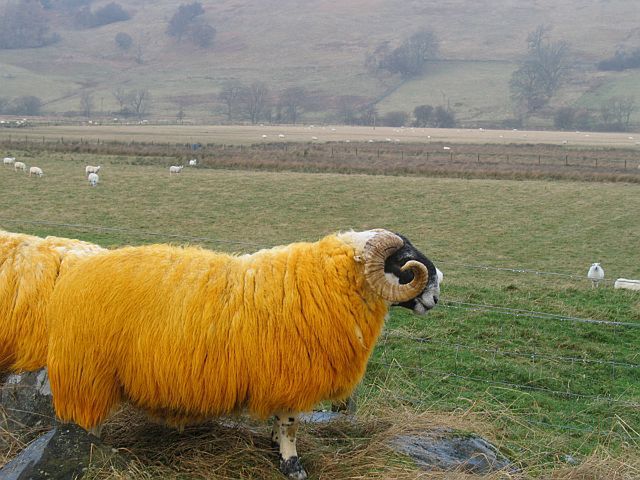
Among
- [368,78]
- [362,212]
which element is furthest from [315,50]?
[362,212]

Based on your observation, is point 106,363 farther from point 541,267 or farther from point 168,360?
point 541,267

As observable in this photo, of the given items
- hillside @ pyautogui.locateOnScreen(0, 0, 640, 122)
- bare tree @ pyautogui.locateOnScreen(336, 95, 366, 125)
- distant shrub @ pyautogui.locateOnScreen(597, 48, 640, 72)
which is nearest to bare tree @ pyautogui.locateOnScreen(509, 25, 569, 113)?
hillside @ pyautogui.locateOnScreen(0, 0, 640, 122)

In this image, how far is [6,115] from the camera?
5148 inches

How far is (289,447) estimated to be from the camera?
6.28 m

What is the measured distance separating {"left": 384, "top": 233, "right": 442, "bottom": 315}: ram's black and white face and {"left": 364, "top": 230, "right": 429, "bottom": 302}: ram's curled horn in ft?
0.37

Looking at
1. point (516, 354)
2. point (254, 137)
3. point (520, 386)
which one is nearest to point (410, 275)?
point (520, 386)

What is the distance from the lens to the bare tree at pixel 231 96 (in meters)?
140

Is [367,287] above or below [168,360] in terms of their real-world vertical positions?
above

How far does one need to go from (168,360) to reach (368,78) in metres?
171

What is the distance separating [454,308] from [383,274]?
7.15 m

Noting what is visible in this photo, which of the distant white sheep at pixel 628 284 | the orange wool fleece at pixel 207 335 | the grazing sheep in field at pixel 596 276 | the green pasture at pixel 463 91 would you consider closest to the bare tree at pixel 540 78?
the green pasture at pixel 463 91

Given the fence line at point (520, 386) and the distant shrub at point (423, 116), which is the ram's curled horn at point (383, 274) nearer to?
the fence line at point (520, 386)

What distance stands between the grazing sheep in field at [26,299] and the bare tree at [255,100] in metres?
130

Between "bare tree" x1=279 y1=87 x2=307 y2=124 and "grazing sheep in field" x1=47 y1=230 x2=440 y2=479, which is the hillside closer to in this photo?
"bare tree" x1=279 y1=87 x2=307 y2=124
